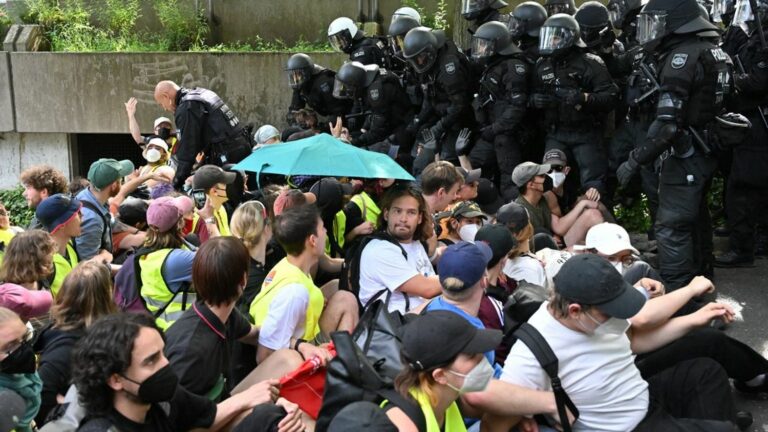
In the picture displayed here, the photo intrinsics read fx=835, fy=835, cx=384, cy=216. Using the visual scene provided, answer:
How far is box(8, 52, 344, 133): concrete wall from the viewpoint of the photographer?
36.3 feet

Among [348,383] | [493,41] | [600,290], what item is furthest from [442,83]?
[348,383]

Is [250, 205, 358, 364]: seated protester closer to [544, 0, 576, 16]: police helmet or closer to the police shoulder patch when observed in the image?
the police shoulder patch

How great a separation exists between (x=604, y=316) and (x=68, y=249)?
3.33 m

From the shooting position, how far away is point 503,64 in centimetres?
744

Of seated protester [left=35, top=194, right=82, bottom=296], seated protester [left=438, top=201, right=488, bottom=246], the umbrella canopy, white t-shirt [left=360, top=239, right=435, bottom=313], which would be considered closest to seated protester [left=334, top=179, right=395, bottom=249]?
the umbrella canopy

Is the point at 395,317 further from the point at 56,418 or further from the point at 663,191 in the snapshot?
the point at 663,191

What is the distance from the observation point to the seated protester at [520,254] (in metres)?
4.57

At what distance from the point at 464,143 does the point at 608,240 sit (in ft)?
10.9

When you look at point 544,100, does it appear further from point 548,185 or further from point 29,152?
point 29,152

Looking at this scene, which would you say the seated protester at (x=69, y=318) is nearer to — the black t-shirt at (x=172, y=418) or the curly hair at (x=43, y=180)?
the black t-shirt at (x=172, y=418)

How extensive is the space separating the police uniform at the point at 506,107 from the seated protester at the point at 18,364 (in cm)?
470

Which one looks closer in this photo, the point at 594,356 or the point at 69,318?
the point at 594,356

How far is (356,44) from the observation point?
973 centimetres

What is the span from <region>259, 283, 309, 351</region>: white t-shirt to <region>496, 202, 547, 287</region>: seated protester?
4.15 ft
